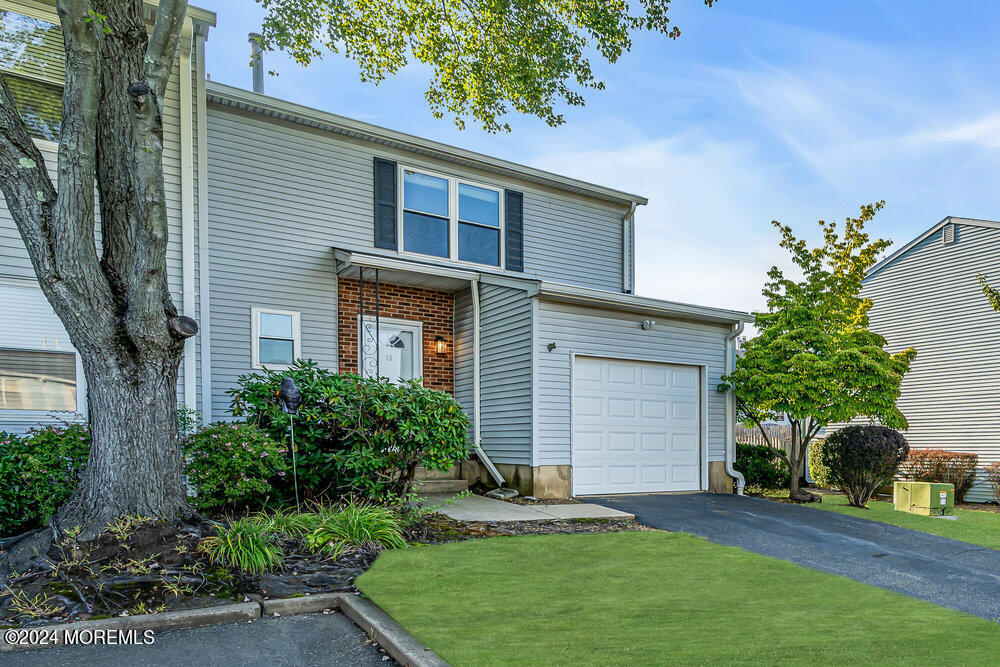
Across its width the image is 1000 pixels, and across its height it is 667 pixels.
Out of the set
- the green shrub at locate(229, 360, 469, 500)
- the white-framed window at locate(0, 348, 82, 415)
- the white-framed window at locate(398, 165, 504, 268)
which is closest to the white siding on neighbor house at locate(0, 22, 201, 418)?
the white-framed window at locate(0, 348, 82, 415)

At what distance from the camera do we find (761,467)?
44.6 ft

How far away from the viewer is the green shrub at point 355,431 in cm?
730

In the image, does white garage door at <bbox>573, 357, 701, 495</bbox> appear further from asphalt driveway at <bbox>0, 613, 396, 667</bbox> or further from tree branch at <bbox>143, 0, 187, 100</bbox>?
tree branch at <bbox>143, 0, 187, 100</bbox>

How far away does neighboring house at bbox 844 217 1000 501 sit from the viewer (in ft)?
48.4

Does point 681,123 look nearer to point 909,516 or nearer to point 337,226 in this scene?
point 337,226

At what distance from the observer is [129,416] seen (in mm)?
Result: 5301

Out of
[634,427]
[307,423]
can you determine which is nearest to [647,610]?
[307,423]

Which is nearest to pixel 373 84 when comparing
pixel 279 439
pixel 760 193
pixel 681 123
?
pixel 279 439

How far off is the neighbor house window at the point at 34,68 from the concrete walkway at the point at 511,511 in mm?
6518

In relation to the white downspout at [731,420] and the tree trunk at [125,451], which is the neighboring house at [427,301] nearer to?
the white downspout at [731,420]

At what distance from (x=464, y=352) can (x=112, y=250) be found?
647 centimetres

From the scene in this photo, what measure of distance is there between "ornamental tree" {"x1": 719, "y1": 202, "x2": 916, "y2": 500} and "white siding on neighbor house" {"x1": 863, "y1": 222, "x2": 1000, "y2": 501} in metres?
4.44

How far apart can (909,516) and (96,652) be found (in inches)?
411

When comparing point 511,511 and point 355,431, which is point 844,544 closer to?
point 511,511
